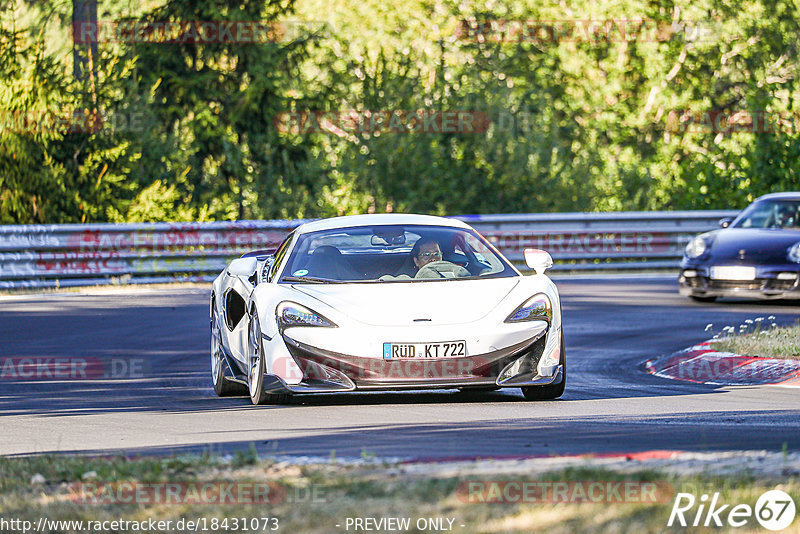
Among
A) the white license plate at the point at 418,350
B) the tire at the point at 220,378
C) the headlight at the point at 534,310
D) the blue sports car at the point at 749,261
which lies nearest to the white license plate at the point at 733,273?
the blue sports car at the point at 749,261

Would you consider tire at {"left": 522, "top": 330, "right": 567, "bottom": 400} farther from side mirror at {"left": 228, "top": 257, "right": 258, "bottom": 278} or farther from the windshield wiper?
side mirror at {"left": 228, "top": 257, "right": 258, "bottom": 278}

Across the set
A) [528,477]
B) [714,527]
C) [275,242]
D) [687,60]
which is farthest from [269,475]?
[687,60]

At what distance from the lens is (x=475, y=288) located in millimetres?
10117

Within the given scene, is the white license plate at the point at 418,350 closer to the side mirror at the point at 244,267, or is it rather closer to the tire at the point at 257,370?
the tire at the point at 257,370

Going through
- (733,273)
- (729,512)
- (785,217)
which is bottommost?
(733,273)

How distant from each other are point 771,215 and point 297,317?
11.8 meters

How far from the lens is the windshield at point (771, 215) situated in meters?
19.9

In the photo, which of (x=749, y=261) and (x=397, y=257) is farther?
(x=749, y=261)

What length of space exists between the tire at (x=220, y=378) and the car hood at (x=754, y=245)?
911 cm

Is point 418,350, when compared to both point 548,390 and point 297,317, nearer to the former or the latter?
point 297,317

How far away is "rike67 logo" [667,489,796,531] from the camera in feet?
17.4

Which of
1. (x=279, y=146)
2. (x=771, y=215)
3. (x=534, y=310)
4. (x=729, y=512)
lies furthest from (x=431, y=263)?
(x=279, y=146)

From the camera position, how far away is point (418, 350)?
9.64 meters

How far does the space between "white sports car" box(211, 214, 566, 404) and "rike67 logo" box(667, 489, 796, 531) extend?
4.06m
